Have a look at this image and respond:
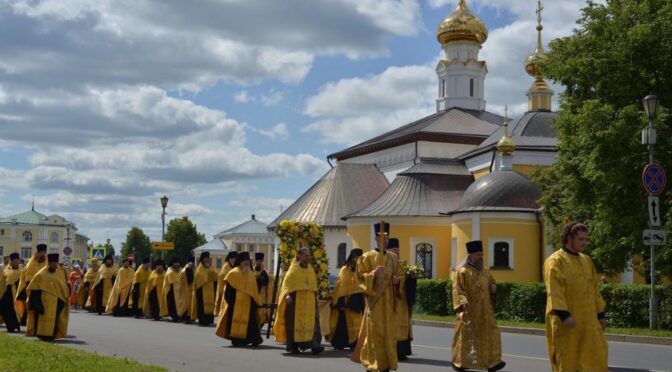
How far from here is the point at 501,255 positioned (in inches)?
1618

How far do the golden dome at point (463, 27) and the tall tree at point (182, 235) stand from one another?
55415 mm

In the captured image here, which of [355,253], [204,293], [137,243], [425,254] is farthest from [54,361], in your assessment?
[137,243]

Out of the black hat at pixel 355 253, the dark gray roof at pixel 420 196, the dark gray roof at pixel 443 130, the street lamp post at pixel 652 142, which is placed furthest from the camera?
the dark gray roof at pixel 443 130

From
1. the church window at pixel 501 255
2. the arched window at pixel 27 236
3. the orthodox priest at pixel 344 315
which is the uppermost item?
the arched window at pixel 27 236

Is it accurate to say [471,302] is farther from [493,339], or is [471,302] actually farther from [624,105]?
[624,105]

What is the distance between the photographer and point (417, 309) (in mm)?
28922

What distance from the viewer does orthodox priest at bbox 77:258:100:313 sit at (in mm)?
28070

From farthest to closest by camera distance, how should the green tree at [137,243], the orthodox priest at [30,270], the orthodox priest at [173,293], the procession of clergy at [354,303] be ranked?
the green tree at [137,243] → the orthodox priest at [173,293] → the orthodox priest at [30,270] → the procession of clergy at [354,303]

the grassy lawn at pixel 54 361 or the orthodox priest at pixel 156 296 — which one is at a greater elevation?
the orthodox priest at pixel 156 296

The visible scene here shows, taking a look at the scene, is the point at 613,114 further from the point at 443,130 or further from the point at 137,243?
the point at 137,243

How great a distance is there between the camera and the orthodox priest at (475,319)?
1112 centimetres

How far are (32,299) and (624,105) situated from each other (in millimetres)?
16333

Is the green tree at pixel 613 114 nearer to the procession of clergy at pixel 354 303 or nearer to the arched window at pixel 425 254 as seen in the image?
the procession of clergy at pixel 354 303

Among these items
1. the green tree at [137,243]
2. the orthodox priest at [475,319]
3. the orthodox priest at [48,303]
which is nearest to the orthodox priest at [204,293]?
the orthodox priest at [48,303]
